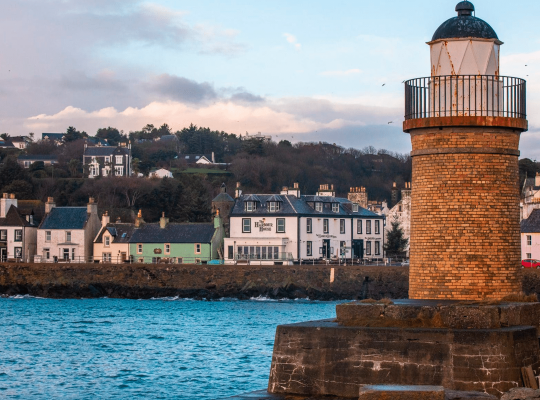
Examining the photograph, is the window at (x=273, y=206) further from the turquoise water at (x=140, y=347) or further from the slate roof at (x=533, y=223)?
the slate roof at (x=533, y=223)

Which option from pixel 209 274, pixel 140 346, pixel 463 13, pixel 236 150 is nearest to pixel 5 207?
pixel 209 274

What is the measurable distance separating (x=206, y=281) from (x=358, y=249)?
12.5 metres

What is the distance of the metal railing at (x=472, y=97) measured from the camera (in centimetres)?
1519

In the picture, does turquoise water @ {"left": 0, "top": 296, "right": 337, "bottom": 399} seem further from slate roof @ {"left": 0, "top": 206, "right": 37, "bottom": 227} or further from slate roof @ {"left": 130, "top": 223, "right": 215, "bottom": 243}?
slate roof @ {"left": 0, "top": 206, "right": 37, "bottom": 227}

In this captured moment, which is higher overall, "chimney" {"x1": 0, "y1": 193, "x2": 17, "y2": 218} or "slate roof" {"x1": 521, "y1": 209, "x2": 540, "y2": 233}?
"chimney" {"x1": 0, "y1": 193, "x2": 17, "y2": 218}

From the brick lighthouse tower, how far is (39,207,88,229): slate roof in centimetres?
5409

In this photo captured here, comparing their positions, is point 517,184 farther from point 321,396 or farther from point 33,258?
point 33,258

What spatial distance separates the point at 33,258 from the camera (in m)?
68.1

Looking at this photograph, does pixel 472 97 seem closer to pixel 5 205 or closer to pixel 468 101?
pixel 468 101

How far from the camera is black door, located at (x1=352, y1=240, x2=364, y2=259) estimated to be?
65.2 m

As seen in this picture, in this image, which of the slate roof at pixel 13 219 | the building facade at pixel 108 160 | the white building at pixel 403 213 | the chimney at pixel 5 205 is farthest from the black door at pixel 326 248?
the building facade at pixel 108 160

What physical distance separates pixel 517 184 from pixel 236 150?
138449mm

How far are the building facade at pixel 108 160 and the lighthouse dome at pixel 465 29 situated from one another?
112m

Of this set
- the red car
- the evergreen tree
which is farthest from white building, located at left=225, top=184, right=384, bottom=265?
the red car
